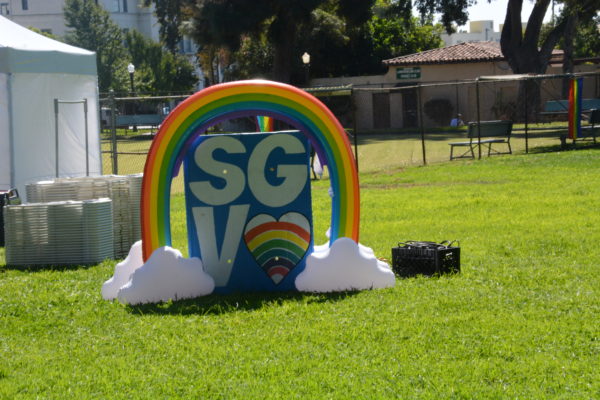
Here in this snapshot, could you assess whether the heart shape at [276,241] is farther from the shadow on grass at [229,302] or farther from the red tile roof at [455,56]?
the red tile roof at [455,56]

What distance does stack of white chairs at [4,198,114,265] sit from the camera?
34.5 ft

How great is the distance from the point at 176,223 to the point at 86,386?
8.72 meters

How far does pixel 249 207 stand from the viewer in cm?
820

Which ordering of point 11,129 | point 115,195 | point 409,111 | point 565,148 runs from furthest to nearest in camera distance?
1. point 409,111
2. point 565,148
3. point 11,129
4. point 115,195

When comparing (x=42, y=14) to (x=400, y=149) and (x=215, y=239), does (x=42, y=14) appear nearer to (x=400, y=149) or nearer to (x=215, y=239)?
(x=400, y=149)

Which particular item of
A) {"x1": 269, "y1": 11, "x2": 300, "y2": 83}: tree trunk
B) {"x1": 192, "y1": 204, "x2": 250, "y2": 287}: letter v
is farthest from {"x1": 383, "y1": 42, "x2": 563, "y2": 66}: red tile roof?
{"x1": 192, "y1": 204, "x2": 250, "y2": 287}: letter v

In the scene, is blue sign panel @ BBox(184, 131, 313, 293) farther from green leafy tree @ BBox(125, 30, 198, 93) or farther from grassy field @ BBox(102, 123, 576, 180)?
green leafy tree @ BBox(125, 30, 198, 93)

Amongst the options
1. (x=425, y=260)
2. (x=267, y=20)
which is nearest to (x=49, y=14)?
(x=267, y=20)

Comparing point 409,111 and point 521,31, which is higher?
point 521,31

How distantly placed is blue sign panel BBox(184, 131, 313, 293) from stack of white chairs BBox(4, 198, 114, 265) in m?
2.64

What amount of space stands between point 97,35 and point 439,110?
3746cm

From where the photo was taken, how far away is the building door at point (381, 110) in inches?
1907

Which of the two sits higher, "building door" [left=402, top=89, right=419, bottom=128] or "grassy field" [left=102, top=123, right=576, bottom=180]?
"building door" [left=402, top=89, right=419, bottom=128]

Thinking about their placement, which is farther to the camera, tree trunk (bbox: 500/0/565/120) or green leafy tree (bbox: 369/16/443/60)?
green leafy tree (bbox: 369/16/443/60)
